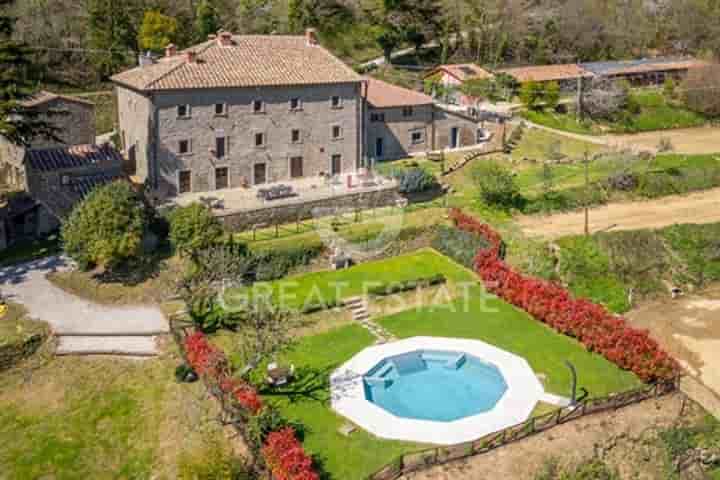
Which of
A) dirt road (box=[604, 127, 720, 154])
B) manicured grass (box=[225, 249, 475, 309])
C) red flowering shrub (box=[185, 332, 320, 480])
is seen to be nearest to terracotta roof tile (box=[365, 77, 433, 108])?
manicured grass (box=[225, 249, 475, 309])

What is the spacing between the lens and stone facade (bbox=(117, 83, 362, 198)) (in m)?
41.2

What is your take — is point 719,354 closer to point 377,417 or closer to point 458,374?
point 458,374

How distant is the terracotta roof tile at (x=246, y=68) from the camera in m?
40.9

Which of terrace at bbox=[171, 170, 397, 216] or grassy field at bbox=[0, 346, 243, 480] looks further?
terrace at bbox=[171, 170, 397, 216]

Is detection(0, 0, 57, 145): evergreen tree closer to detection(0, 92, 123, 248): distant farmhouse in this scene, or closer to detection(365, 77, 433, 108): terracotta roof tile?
detection(0, 92, 123, 248): distant farmhouse

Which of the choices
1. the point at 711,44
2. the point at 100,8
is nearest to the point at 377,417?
the point at 100,8

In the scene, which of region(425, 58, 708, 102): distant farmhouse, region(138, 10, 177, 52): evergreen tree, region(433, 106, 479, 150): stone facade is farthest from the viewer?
region(425, 58, 708, 102): distant farmhouse

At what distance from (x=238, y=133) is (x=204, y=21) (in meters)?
31.4

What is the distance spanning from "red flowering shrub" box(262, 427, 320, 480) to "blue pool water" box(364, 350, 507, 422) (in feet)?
18.3

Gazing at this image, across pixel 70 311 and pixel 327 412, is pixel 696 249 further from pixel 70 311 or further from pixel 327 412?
pixel 70 311

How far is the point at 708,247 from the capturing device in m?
42.7

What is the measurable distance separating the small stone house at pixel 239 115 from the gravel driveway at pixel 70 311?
30.3 feet

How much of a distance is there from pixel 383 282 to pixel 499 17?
193 ft

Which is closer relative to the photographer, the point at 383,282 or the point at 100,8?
the point at 383,282
